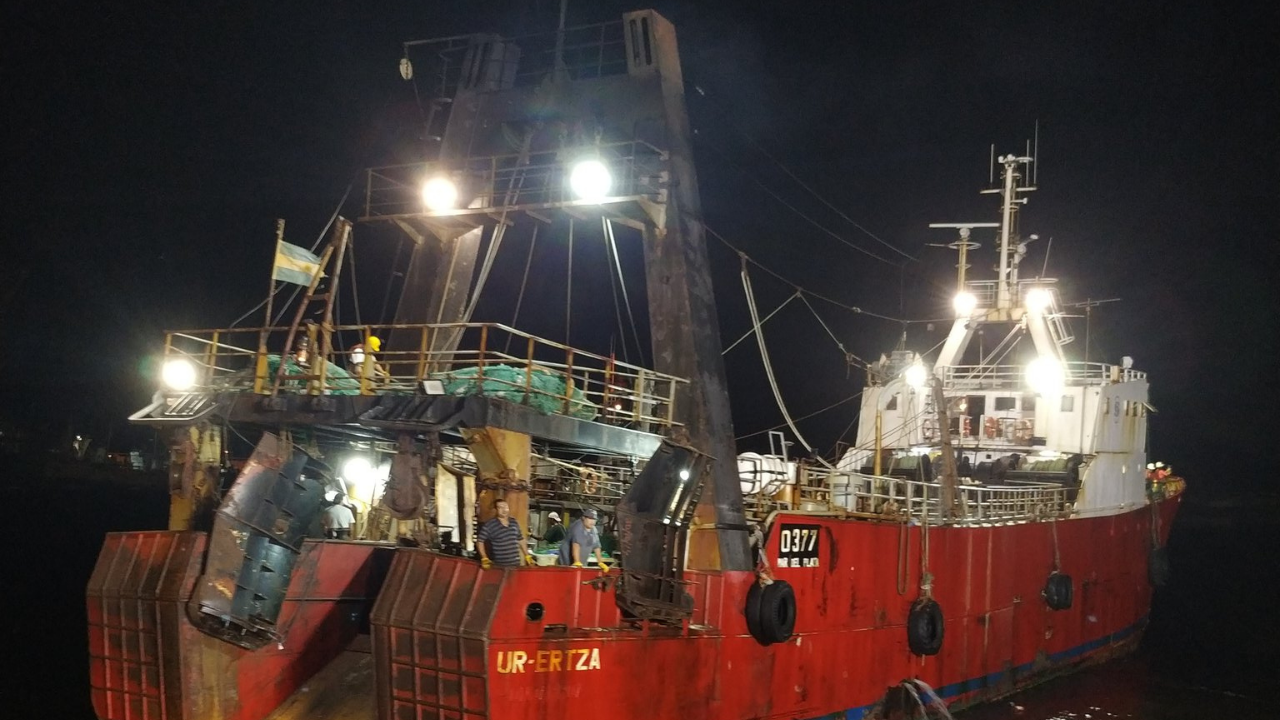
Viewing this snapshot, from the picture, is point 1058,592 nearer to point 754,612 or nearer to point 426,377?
point 754,612

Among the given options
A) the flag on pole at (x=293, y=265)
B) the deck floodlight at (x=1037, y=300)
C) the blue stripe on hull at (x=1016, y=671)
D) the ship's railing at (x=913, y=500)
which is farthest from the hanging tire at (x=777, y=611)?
the deck floodlight at (x=1037, y=300)

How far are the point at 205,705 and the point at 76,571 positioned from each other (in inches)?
1088

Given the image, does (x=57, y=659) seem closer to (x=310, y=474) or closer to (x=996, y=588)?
(x=310, y=474)

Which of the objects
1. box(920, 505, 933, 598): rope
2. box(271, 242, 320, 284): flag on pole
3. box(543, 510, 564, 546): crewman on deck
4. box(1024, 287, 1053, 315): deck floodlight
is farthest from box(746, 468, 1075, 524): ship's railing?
box(271, 242, 320, 284): flag on pole

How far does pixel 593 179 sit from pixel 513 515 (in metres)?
4.53

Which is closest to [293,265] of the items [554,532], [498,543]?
[498,543]

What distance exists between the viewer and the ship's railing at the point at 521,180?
41.1 ft

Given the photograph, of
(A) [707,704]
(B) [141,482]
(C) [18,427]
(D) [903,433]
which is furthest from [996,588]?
(C) [18,427]

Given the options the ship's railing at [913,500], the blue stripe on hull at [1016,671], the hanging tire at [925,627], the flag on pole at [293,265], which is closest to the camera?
the flag on pole at [293,265]

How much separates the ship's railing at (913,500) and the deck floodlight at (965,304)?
184 inches

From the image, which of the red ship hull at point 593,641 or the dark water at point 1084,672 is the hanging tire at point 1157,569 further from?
the red ship hull at point 593,641

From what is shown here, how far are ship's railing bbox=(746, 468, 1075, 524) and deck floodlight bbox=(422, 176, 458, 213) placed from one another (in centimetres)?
598

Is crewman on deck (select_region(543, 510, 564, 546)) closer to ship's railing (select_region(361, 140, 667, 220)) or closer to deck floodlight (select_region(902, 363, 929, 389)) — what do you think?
ship's railing (select_region(361, 140, 667, 220))

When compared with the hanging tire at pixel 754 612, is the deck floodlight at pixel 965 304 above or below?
above
